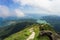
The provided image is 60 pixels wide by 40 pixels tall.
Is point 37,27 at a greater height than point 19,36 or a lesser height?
greater

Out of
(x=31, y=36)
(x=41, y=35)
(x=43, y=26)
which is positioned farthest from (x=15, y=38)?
(x=43, y=26)

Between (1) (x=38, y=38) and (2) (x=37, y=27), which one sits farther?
(2) (x=37, y=27)

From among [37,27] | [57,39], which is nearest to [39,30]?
[37,27]

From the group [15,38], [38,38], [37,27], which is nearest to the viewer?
[15,38]

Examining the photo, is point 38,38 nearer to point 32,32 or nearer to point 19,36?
point 32,32

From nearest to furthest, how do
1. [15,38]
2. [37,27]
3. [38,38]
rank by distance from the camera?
[15,38] → [38,38] → [37,27]

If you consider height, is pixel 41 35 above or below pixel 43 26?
below

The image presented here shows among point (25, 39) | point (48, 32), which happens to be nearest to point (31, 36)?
point (25, 39)

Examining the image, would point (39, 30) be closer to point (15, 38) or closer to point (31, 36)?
point (31, 36)

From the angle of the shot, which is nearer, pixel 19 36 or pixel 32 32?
pixel 19 36
